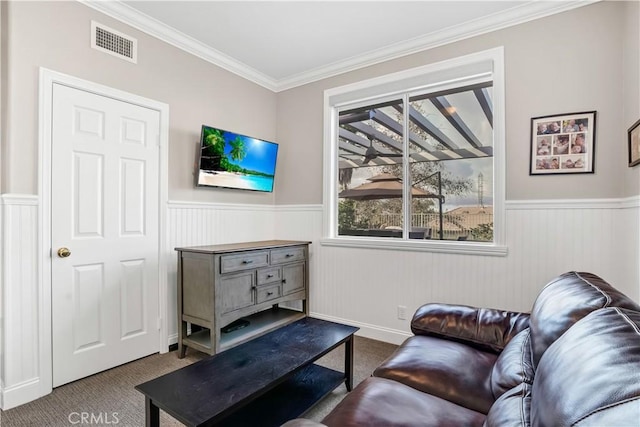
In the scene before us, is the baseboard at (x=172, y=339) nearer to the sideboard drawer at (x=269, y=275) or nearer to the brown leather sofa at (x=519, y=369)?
the sideboard drawer at (x=269, y=275)

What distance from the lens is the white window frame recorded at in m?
2.65

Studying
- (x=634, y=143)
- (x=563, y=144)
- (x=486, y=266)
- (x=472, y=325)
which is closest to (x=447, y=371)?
(x=472, y=325)

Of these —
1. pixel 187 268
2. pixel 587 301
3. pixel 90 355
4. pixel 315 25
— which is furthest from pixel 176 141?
pixel 587 301

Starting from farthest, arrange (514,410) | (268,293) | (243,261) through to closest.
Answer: (268,293), (243,261), (514,410)

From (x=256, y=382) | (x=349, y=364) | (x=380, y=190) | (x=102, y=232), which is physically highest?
(x=380, y=190)

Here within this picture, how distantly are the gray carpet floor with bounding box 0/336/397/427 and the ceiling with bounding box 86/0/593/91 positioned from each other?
2.74 metres

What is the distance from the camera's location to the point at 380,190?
3.37 meters

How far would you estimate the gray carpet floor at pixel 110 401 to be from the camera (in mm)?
1876

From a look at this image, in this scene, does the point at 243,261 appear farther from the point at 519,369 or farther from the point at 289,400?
the point at 519,369

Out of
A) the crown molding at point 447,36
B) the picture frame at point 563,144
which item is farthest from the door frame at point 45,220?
the picture frame at point 563,144

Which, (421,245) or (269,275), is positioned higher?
(421,245)

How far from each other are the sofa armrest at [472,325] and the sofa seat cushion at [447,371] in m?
0.05

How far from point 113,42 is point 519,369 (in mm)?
3322

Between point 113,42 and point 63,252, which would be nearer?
point 63,252
